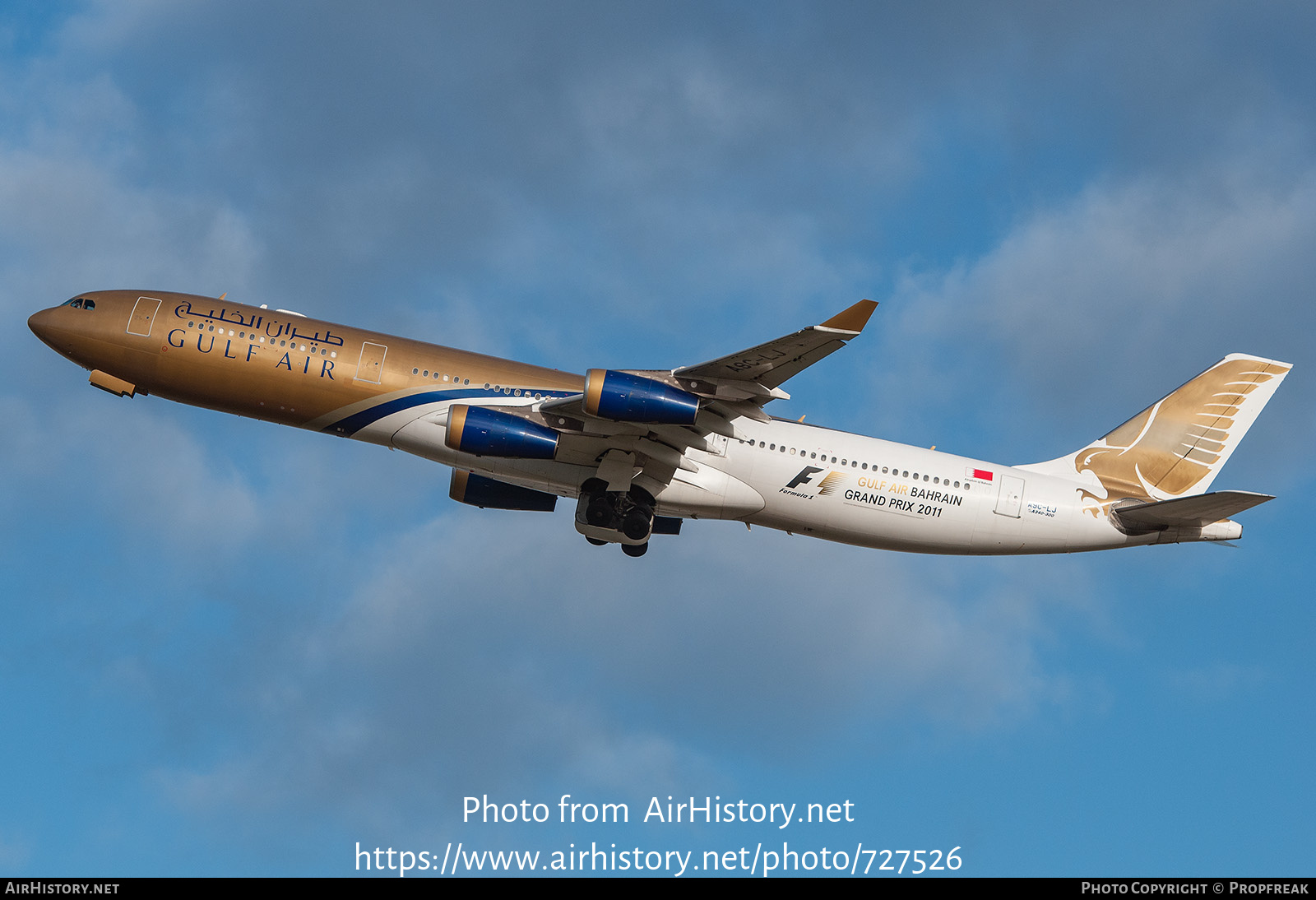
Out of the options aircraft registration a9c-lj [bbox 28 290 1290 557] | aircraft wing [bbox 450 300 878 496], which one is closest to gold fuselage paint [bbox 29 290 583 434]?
aircraft registration a9c-lj [bbox 28 290 1290 557]

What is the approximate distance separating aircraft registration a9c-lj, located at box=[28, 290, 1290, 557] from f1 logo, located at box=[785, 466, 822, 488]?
0.18 ft

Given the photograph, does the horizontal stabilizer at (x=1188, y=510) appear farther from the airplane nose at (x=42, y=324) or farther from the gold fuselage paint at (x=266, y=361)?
the airplane nose at (x=42, y=324)

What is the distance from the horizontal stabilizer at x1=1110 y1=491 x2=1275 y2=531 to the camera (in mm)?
34562

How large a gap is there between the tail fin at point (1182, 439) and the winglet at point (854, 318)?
1333cm

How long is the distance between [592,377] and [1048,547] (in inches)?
614

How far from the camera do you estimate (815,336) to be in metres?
30.6

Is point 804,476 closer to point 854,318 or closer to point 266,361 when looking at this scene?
point 854,318

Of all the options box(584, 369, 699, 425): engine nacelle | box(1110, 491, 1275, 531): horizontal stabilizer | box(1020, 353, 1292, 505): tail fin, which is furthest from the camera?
box(1020, 353, 1292, 505): tail fin

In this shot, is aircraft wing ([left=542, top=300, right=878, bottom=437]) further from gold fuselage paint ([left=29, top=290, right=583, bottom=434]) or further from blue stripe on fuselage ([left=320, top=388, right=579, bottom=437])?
gold fuselage paint ([left=29, top=290, right=583, bottom=434])

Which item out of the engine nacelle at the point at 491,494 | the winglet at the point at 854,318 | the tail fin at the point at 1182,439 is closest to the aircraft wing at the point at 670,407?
the winglet at the point at 854,318

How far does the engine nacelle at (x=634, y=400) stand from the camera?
108 ft

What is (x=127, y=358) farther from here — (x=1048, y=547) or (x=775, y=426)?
(x=1048, y=547)

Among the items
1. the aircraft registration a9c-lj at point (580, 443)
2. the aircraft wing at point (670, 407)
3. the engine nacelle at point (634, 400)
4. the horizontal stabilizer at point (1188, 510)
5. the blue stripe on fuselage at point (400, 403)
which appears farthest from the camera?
the blue stripe on fuselage at point (400, 403)

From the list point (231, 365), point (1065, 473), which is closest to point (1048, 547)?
point (1065, 473)
